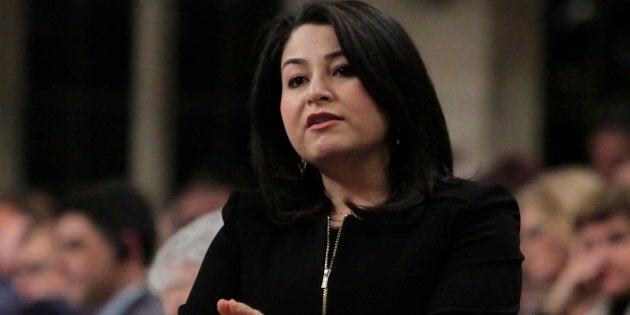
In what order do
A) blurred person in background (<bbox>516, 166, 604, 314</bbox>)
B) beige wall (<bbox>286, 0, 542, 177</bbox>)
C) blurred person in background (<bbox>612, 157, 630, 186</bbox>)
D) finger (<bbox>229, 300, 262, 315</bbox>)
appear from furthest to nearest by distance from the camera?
beige wall (<bbox>286, 0, 542, 177</bbox>), blurred person in background (<bbox>612, 157, 630, 186</bbox>), blurred person in background (<bbox>516, 166, 604, 314</bbox>), finger (<bbox>229, 300, 262, 315</bbox>)

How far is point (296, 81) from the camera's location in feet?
10.1

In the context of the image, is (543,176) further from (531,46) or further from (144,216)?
(531,46)

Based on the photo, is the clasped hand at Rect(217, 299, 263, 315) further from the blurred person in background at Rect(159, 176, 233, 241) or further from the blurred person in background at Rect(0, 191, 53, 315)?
the blurred person in background at Rect(0, 191, 53, 315)

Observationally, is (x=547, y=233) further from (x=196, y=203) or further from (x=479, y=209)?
(x=479, y=209)

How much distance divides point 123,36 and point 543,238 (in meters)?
6.29

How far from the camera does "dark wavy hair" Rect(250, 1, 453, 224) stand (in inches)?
118

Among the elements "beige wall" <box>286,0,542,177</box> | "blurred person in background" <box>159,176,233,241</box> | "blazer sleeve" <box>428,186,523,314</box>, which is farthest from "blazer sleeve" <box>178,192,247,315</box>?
"beige wall" <box>286,0,542,177</box>

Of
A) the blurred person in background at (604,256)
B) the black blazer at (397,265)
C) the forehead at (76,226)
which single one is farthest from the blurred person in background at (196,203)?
the black blazer at (397,265)

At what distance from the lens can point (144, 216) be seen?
6.35 meters

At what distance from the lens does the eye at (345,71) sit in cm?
302

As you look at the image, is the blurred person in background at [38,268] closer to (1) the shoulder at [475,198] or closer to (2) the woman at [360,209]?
(2) the woman at [360,209]

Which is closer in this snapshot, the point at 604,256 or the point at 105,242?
the point at 604,256

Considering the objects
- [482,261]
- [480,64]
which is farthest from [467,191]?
[480,64]

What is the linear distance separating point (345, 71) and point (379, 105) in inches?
3.4
